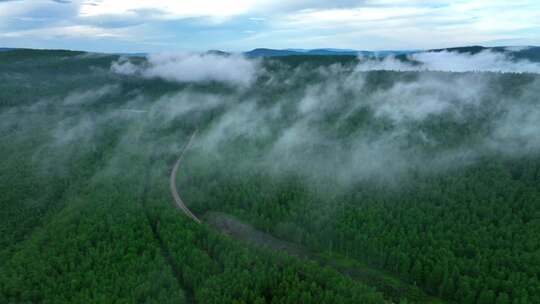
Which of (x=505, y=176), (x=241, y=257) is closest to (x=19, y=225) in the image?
(x=241, y=257)

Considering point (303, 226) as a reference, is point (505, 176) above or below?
above

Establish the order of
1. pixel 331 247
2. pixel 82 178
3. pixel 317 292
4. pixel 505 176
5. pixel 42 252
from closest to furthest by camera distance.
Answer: pixel 317 292 → pixel 42 252 → pixel 331 247 → pixel 505 176 → pixel 82 178

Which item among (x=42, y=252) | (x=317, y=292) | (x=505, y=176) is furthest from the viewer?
(x=505, y=176)

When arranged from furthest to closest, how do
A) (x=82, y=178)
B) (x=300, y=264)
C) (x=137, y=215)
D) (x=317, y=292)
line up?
(x=82, y=178), (x=137, y=215), (x=300, y=264), (x=317, y=292)

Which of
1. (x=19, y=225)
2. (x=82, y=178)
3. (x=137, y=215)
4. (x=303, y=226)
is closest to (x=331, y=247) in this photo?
(x=303, y=226)

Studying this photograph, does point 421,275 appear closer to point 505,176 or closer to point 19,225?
point 505,176

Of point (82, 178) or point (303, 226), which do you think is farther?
point (82, 178)

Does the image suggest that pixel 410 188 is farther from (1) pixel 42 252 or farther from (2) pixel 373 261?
(1) pixel 42 252

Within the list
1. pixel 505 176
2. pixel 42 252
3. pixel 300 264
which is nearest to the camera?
pixel 300 264

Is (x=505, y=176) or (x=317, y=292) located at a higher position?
(x=505, y=176)
